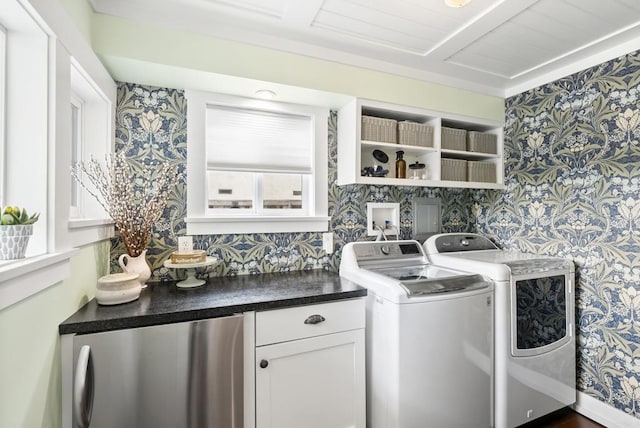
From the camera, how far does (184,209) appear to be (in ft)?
6.19

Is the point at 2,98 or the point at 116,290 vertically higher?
the point at 2,98

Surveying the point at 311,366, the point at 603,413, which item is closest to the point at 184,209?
the point at 311,366

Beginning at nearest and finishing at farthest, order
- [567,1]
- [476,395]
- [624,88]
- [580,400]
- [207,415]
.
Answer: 1. [207,415]
2. [567,1]
3. [476,395]
4. [624,88]
5. [580,400]

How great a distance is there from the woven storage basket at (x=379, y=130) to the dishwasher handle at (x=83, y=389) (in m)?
1.85

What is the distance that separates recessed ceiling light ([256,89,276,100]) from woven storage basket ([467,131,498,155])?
1.62 m

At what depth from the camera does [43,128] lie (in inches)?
41.4

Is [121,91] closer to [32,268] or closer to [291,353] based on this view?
[32,268]

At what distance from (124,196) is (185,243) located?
0.45 meters

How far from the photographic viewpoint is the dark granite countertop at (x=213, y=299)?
1.19 meters

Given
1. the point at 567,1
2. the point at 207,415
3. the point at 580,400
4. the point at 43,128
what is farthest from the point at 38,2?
the point at 580,400

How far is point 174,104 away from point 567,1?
2.20 metres

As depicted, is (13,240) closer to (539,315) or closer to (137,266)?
(137,266)

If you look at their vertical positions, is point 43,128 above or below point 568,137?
below

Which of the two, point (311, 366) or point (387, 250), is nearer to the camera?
point (311, 366)
